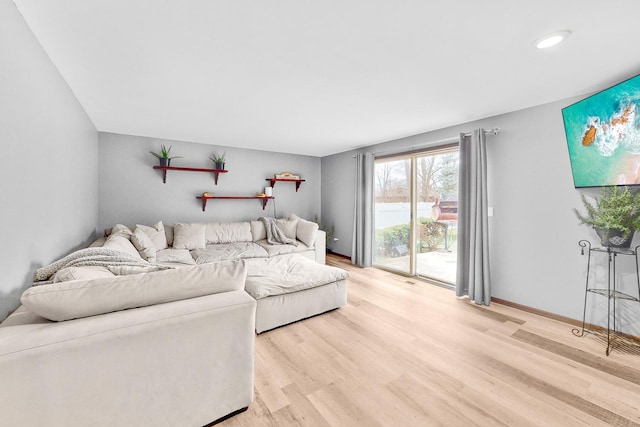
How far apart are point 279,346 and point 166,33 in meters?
2.51

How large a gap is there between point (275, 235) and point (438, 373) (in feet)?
11.7

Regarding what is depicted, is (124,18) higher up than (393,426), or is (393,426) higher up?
(124,18)

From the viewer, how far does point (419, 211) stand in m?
4.27

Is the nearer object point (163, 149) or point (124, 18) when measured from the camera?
point (124, 18)

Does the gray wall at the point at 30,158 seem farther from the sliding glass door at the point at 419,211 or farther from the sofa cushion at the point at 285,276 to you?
the sliding glass door at the point at 419,211

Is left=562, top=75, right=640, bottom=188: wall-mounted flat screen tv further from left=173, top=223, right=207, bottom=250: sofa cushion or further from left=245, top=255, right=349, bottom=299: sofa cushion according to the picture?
left=173, top=223, right=207, bottom=250: sofa cushion

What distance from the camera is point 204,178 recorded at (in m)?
4.87

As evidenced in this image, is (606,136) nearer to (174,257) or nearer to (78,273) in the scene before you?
(78,273)

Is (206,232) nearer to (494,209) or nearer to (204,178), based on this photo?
(204,178)

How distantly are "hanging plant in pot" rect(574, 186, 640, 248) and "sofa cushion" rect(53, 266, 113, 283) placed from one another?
3959 millimetres

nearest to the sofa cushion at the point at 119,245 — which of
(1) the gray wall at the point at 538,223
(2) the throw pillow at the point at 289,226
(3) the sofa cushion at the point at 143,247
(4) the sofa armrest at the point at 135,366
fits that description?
(3) the sofa cushion at the point at 143,247

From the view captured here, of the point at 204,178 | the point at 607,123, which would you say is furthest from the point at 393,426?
Answer: the point at 204,178

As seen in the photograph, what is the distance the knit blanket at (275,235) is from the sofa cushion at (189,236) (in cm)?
116

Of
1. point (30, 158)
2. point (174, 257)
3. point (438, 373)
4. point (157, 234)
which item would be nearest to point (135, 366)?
point (30, 158)
